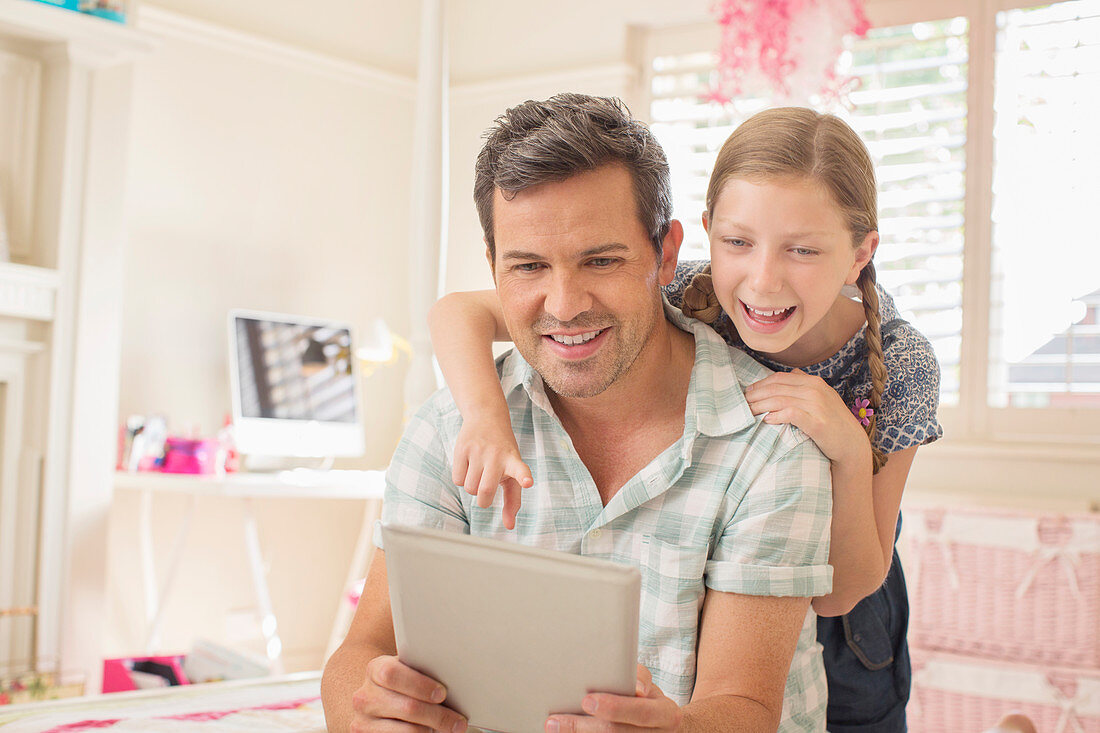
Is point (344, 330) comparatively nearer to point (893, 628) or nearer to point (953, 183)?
point (953, 183)

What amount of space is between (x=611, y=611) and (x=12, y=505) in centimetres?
211

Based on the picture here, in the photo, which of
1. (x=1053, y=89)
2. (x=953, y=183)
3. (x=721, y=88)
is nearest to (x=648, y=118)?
(x=721, y=88)

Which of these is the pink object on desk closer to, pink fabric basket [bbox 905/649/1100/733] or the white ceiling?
the white ceiling

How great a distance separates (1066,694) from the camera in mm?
2465

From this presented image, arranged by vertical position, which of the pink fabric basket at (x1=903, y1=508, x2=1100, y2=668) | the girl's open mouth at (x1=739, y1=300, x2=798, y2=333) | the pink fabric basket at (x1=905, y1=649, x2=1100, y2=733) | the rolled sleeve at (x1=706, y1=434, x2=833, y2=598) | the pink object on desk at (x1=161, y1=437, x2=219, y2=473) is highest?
the girl's open mouth at (x1=739, y1=300, x2=798, y2=333)

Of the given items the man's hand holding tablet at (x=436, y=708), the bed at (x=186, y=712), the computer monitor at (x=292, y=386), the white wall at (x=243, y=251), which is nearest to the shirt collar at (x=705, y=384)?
the man's hand holding tablet at (x=436, y=708)

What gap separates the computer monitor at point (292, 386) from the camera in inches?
126

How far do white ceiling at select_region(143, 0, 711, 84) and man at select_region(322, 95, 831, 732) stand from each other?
268cm

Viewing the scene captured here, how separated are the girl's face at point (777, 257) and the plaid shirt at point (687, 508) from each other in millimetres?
67

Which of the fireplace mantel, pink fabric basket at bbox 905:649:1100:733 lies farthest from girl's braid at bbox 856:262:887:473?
the fireplace mantel

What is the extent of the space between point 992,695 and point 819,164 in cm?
190

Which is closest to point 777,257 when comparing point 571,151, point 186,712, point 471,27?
point 571,151

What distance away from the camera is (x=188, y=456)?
2953 millimetres

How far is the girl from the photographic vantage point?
1166mm
